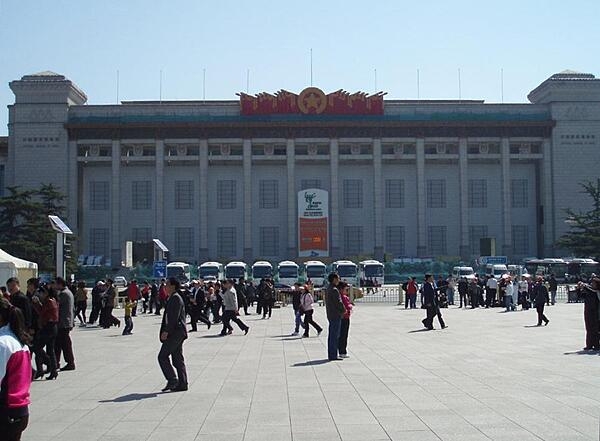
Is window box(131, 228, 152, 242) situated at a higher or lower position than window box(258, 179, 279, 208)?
lower

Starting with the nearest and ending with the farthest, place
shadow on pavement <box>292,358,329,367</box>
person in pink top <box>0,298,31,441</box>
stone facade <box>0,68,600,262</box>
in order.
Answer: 1. person in pink top <box>0,298,31,441</box>
2. shadow on pavement <box>292,358,329,367</box>
3. stone facade <box>0,68,600,262</box>

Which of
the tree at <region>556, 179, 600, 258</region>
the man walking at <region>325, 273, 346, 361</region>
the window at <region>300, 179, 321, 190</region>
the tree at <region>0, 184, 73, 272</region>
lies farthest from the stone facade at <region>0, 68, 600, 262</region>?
the man walking at <region>325, 273, 346, 361</region>

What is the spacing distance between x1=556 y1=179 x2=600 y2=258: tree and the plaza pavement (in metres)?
52.6

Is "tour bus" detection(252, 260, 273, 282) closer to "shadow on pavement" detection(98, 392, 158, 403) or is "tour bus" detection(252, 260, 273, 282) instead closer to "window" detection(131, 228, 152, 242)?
"window" detection(131, 228, 152, 242)

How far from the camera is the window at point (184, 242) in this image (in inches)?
3204

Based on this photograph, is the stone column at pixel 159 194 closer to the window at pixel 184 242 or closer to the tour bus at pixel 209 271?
the window at pixel 184 242

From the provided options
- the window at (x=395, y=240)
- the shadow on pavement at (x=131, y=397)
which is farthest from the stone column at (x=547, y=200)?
the shadow on pavement at (x=131, y=397)

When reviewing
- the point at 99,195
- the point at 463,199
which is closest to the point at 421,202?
the point at 463,199

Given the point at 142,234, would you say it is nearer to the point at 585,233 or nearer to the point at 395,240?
the point at 395,240

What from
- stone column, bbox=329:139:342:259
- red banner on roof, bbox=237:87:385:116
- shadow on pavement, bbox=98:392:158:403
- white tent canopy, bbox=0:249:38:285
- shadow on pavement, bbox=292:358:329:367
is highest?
red banner on roof, bbox=237:87:385:116

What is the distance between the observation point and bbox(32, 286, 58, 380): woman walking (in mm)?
14078

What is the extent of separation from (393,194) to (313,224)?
10.2m

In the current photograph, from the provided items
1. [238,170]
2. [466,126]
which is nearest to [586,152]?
[466,126]

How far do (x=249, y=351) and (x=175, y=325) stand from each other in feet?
20.4
